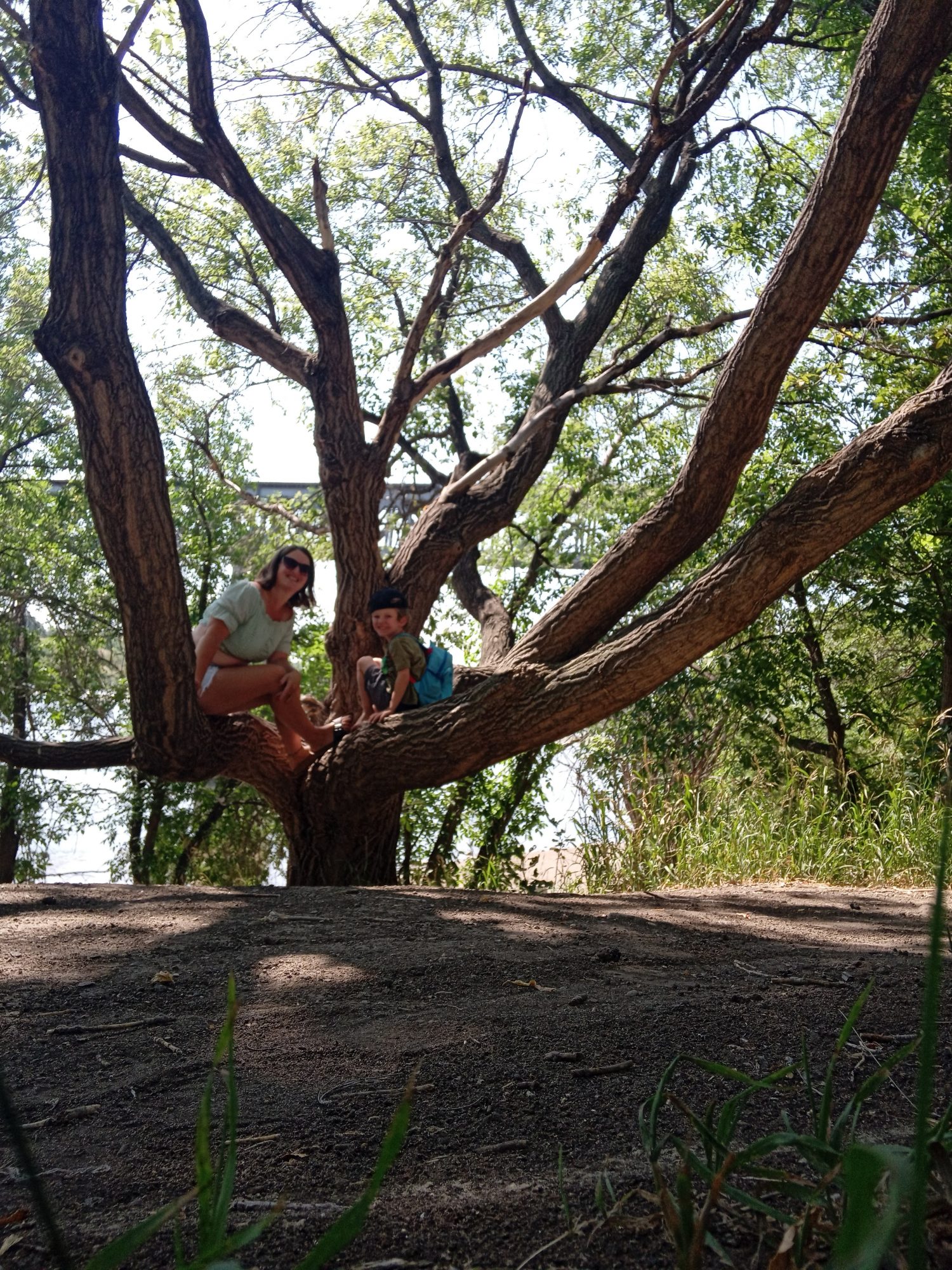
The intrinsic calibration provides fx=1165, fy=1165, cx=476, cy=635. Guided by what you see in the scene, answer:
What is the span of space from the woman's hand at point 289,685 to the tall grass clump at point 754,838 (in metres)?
2.05

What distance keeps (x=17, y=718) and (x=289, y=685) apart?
836cm

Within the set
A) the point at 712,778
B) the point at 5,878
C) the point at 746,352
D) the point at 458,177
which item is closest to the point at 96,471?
the point at 746,352

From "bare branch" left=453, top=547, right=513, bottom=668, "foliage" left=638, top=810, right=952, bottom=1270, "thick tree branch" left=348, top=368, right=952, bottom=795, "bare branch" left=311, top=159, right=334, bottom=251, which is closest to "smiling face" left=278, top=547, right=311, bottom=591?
"thick tree branch" left=348, top=368, right=952, bottom=795

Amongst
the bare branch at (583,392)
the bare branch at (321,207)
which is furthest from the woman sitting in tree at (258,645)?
the bare branch at (321,207)

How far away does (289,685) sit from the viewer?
282 inches

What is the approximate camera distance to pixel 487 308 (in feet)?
38.5

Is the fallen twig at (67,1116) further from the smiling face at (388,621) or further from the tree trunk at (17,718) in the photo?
the tree trunk at (17,718)

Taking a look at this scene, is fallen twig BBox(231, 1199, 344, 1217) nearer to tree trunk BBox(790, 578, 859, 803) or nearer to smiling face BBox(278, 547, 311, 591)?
smiling face BBox(278, 547, 311, 591)

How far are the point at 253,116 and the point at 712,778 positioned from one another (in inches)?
289

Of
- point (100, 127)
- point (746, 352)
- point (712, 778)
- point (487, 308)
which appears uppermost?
point (487, 308)

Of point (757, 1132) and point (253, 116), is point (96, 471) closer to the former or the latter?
point (757, 1132)

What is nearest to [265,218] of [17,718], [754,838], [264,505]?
[264,505]

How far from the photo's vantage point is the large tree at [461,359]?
562 centimetres

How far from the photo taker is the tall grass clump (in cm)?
663
